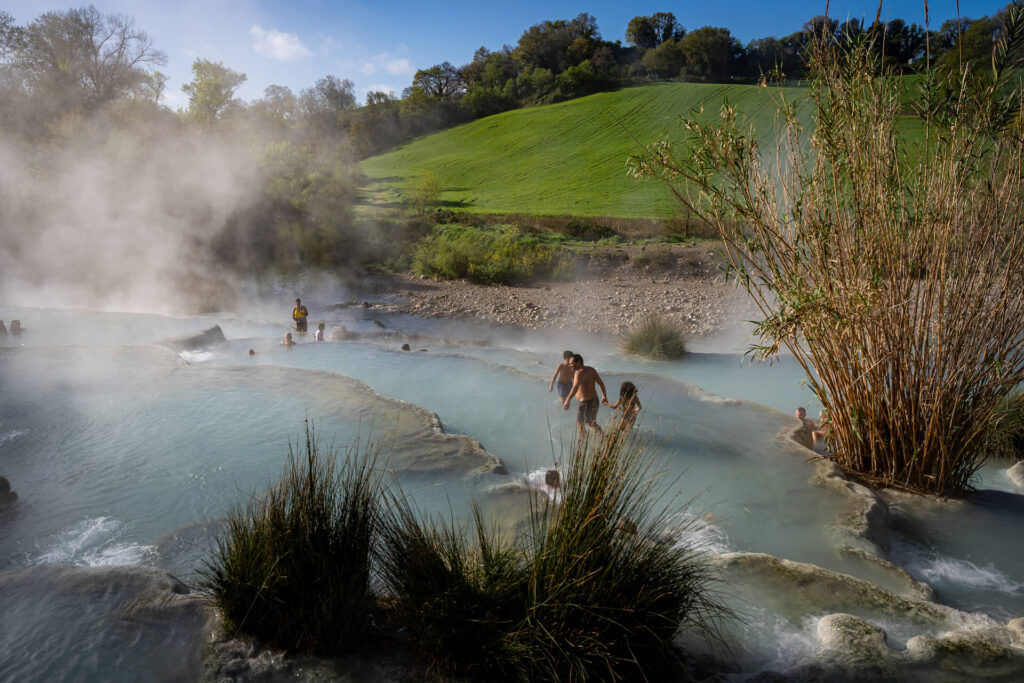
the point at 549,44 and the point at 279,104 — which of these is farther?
the point at 549,44

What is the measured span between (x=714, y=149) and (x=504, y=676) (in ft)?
15.7

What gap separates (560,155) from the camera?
1447 inches

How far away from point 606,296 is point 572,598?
13290mm

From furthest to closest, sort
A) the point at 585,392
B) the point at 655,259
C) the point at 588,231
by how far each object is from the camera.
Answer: the point at 588,231 < the point at 655,259 < the point at 585,392

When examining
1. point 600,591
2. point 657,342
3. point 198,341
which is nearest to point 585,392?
point 600,591

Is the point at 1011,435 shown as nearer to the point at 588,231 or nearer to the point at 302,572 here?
the point at 302,572

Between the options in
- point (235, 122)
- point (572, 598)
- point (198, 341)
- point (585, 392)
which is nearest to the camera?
point (572, 598)

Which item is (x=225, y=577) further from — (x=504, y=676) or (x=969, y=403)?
(x=969, y=403)

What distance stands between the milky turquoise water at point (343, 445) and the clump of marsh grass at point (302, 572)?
0.54 metres

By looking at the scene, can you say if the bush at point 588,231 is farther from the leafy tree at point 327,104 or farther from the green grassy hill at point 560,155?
the leafy tree at point 327,104

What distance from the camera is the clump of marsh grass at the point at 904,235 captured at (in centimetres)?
529

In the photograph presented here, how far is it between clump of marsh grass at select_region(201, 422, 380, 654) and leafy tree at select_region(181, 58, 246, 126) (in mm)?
31031

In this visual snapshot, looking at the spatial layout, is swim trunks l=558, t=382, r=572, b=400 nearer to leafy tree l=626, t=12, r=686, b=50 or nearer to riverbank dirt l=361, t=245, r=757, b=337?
riverbank dirt l=361, t=245, r=757, b=337

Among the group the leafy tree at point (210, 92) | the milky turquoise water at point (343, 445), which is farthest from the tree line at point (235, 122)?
the milky turquoise water at point (343, 445)
